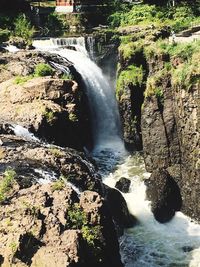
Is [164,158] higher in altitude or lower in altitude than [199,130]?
lower

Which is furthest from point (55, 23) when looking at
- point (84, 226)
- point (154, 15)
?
point (84, 226)

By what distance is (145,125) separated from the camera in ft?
94.7

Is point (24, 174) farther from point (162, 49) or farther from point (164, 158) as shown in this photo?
point (162, 49)

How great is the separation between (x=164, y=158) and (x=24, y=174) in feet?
42.4

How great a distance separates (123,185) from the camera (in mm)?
27344

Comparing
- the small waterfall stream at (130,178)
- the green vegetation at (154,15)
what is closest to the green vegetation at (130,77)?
the small waterfall stream at (130,178)

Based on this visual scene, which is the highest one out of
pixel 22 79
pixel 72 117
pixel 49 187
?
pixel 22 79

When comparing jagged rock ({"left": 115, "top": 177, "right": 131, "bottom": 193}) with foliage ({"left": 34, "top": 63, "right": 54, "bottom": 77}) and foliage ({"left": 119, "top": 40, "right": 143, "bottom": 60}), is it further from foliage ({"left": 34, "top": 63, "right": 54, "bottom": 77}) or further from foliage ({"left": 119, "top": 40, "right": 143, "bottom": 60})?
foliage ({"left": 119, "top": 40, "right": 143, "bottom": 60})

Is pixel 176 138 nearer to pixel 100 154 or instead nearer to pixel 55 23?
pixel 100 154

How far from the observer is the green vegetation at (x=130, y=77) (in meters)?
30.6

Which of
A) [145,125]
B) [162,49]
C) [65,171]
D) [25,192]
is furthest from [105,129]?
[25,192]

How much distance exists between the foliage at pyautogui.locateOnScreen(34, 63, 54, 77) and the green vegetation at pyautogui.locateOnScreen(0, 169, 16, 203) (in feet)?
42.6

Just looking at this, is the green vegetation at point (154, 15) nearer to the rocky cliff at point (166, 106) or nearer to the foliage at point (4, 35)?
the foliage at point (4, 35)

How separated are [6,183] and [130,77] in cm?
1685
